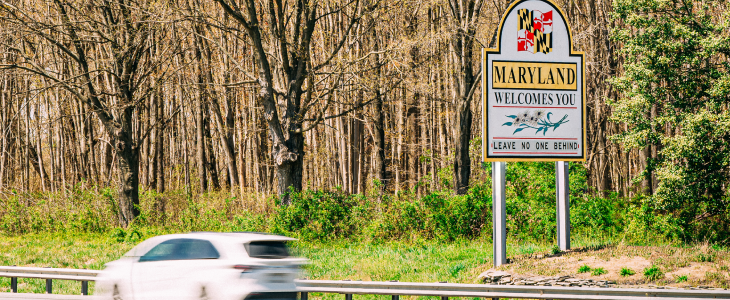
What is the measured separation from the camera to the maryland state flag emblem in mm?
13469

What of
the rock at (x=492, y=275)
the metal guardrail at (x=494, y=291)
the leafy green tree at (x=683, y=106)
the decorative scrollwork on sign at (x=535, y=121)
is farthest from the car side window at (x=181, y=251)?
the leafy green tree at (x=683, y=106)

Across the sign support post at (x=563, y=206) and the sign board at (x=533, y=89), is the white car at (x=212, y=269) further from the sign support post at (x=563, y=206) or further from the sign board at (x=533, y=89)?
the sign support post at (x=563, y=206)

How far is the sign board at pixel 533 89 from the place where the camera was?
523 inches

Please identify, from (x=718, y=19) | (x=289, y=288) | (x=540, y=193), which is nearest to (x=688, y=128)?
(x=540, y=193)

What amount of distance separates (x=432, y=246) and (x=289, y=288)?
29.6ft

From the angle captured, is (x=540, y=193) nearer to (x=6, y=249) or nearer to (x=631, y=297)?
(x=631, y=297)

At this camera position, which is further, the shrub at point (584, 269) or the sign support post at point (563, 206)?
the sign support post at point (563, 206)

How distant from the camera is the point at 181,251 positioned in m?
8.16

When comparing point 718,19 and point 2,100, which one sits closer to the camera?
point 718,19

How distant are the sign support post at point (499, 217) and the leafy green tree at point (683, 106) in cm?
643

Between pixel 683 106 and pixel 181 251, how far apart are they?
15.1 metres

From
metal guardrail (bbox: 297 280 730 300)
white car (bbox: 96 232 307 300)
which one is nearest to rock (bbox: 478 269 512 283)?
metal guardrail (bbox: 297 280 730 300)

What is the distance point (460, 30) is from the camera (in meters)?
21.5

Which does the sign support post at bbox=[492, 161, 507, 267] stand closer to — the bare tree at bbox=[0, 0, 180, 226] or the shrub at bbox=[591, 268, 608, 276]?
the shrub at bbox=[591, 268, 608, 276]
